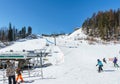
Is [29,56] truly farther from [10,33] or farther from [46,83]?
[10,33]

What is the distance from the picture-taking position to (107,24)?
112062 millimetres

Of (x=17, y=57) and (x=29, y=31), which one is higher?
(x=29, y=31)

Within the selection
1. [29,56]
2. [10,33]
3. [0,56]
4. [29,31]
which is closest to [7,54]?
[0,56]

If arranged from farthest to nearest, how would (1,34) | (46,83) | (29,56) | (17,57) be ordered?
(1,34), (29,56), (17,57), (46,83)

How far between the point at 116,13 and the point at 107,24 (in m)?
15.2

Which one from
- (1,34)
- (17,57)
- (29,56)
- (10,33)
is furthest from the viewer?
(1,34)

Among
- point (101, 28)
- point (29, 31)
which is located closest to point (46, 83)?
point (101, 28)

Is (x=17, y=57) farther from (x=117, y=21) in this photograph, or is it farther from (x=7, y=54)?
(x=117, y=21)

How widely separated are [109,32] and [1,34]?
233ft

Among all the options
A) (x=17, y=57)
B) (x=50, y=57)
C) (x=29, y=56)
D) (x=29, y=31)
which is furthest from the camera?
(x=29, y=31)

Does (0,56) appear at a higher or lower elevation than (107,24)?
A: lower

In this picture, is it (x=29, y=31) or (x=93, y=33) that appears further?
(x=29, y=31)

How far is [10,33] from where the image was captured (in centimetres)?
13438

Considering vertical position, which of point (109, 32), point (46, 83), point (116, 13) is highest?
point (116, 13)
